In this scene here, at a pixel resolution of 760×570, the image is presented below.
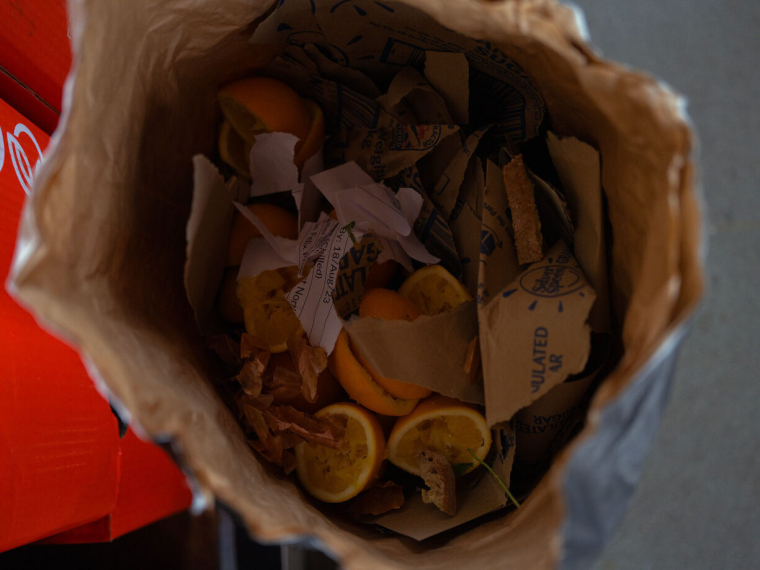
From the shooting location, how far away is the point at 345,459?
472mm

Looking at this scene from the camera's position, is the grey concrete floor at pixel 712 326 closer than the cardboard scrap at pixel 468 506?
No

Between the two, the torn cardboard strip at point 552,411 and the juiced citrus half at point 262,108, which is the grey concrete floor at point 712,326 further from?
the juiced citrus half at point 262,108

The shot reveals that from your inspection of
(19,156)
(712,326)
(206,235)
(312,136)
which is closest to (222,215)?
(206,235)

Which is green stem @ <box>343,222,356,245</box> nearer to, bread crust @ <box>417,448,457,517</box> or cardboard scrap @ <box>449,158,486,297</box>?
cardboard scrap @ <box>449,158,486,297</box>

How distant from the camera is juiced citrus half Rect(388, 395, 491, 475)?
1.53ft

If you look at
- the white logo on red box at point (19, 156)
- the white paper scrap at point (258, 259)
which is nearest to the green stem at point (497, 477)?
the white paper scrap at point (258, 259)

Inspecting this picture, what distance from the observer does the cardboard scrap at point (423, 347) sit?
427mm

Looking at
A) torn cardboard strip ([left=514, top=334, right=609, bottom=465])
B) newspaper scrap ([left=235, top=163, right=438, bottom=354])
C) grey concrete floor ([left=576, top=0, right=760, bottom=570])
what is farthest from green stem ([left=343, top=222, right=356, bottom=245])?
grey concrete floor ([left=576, top=0, right=760, bottom=570])

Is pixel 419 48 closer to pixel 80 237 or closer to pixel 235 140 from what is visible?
pixel 235 140

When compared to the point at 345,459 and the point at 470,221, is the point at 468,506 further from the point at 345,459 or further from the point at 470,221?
the point at 470,221

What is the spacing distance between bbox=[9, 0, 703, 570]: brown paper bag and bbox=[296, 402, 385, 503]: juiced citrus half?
0.02 meters

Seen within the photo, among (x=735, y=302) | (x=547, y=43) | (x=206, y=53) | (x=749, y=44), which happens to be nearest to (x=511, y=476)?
(x=547, y=43)

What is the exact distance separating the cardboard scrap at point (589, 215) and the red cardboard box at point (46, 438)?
47 cm

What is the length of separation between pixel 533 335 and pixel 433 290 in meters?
0.13
